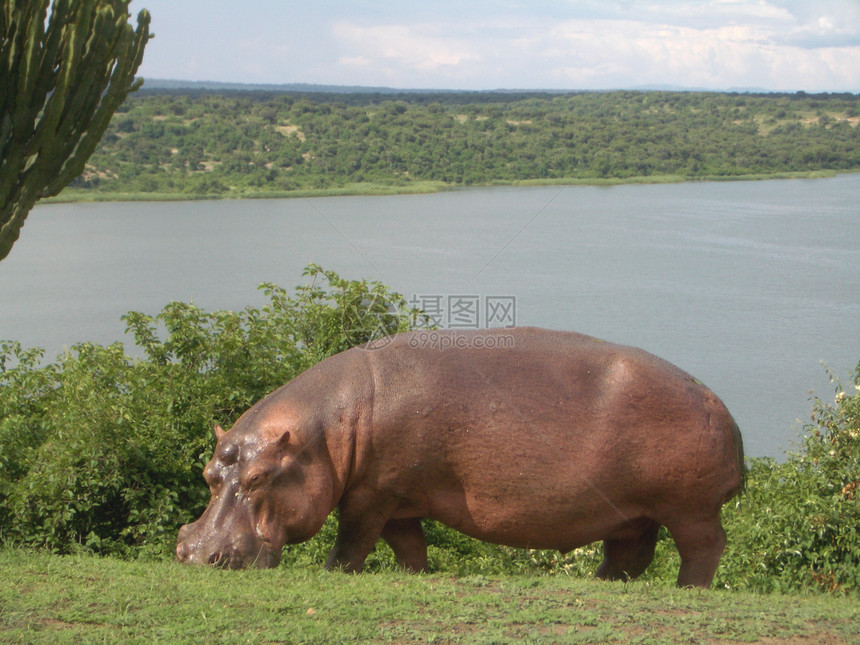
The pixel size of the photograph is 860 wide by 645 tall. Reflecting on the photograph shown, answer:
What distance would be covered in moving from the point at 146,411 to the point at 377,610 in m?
4.51

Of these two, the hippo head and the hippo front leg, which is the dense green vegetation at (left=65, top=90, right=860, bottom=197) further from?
the hippo head

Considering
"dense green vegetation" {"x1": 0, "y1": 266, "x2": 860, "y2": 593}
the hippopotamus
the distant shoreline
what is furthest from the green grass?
the distant shoreline

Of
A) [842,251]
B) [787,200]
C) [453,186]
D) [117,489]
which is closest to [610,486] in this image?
[117,489]

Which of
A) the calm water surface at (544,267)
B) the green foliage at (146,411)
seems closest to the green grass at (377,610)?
the green foliage at (146,411)

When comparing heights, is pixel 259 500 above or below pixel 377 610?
above

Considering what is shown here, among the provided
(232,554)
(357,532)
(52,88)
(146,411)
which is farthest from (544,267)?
(232,554)

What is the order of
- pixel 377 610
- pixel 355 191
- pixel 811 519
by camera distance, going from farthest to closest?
pixel 355 191 → pixel 811 519 → pixel 377 610

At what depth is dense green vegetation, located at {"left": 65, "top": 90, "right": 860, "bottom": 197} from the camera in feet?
114

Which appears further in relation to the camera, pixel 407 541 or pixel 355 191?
pixel 355 191

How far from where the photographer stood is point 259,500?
6191 mm

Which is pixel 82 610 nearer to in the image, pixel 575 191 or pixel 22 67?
pixel 22 67

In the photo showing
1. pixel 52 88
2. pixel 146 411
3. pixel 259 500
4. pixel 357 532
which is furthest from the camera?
pixel 146 411

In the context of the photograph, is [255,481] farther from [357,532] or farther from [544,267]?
[544,267]

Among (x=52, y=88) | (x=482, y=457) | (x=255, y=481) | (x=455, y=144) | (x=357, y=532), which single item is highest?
(x=52, y=88)
